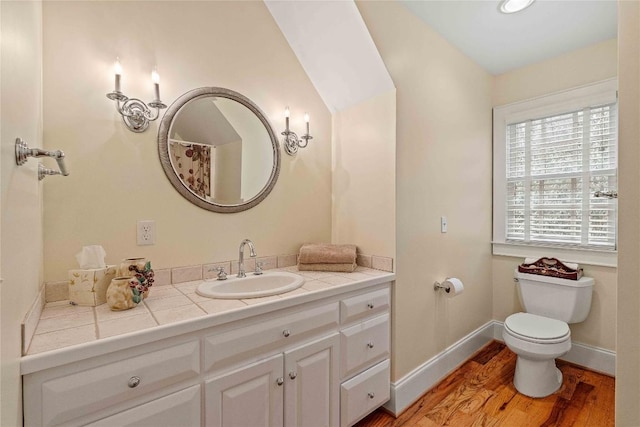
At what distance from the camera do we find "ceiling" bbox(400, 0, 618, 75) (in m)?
1.82

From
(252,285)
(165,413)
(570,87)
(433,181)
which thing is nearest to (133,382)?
(165,413)

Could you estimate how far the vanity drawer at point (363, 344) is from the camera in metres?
1.53

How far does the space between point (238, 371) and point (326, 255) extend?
81 centimetres

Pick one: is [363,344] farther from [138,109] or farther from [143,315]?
[138,109]

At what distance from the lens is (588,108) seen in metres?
2.25

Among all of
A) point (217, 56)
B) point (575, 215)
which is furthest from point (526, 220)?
point (217, 56)

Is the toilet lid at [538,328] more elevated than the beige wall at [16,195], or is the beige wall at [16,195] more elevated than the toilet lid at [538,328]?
the beige wall at [16,195]

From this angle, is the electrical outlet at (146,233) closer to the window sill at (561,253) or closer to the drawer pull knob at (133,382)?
the drawer pull knob at (133,382)

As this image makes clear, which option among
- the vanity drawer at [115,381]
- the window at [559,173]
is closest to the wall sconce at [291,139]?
the vanity drawer at [115,381]

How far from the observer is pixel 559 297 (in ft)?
7.20

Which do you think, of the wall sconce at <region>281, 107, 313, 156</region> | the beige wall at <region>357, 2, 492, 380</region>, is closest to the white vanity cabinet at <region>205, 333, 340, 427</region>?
the beige wall at <region>357, 2, 492, 380</region>

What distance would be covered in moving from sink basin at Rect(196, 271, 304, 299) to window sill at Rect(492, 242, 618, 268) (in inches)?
80.7

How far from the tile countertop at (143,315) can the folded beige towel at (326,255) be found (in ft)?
0.94

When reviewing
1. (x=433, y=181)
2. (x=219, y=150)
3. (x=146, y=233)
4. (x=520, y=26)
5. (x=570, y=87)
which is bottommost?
(x=146, y=233)
